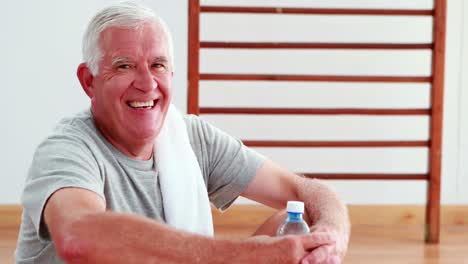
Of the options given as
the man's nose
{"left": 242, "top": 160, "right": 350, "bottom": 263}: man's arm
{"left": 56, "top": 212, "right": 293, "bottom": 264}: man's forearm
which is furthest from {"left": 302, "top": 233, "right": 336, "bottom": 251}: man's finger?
the man's nose

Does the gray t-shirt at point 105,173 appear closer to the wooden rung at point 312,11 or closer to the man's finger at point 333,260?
the man's finger at point 333,260

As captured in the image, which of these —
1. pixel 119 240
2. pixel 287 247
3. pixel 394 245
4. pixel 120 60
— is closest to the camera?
pixel 119 240

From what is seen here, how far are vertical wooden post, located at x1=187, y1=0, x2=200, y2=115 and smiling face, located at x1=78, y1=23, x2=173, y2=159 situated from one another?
1844mm

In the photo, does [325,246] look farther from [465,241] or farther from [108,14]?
[465,241]

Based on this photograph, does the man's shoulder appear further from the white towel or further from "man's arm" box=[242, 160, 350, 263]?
"man's arm" box=[242, 160, 350, 263]

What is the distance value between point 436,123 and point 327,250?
2297 millimetres

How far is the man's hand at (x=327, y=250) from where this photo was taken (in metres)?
1.60

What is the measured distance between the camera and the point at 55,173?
5.09 feet

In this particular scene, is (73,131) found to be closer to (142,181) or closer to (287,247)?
(142,181)

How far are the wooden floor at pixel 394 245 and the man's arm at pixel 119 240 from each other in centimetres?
186

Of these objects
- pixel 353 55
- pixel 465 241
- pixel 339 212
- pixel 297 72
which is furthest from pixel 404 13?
pixel 339 212

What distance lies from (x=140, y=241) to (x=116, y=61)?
49 centimetres

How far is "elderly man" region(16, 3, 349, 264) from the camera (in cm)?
143

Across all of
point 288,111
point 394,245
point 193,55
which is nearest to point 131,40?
point 193,55
